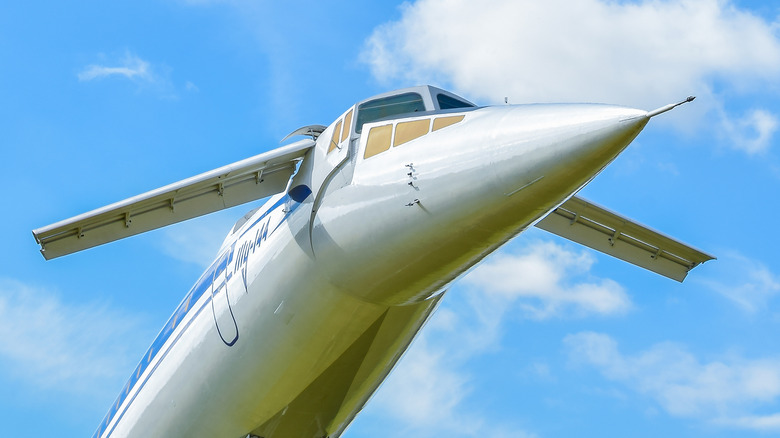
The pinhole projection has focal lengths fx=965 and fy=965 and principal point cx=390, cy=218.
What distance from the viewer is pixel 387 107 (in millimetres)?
10656

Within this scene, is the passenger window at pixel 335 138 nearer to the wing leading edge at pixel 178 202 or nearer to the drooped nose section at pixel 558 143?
the wing leading edge at pixel 178 202

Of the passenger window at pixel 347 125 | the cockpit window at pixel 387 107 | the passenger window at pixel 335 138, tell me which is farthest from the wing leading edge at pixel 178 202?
the cockpit window at pixel 387 107

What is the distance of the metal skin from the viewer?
8703 mm

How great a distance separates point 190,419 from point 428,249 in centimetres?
430

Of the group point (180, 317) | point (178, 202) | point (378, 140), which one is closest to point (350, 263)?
point (378, 140)

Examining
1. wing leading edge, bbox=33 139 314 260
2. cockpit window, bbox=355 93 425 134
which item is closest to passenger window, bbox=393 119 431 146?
cockpit window, bbox=355 93 425 134

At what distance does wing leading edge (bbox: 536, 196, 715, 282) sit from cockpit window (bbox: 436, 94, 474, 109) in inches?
109

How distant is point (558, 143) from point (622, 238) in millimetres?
5115

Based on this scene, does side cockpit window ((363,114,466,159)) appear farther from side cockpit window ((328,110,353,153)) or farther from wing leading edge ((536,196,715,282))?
wing leading edge ((536,196,715,282))

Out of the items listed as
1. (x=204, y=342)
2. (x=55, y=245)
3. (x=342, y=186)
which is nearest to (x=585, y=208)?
(x=342, y=186)

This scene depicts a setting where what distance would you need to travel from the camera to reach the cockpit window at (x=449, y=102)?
1061cm

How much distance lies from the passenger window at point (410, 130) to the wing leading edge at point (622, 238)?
3.75 m

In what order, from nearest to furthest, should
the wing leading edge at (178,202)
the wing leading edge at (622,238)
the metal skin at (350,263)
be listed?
1. the metal skin at (350,263)
2. the wing leading edge at (178,202)
3. the wing leading edge at (622,238)

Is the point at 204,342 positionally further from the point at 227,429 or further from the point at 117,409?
the point at 117,409
